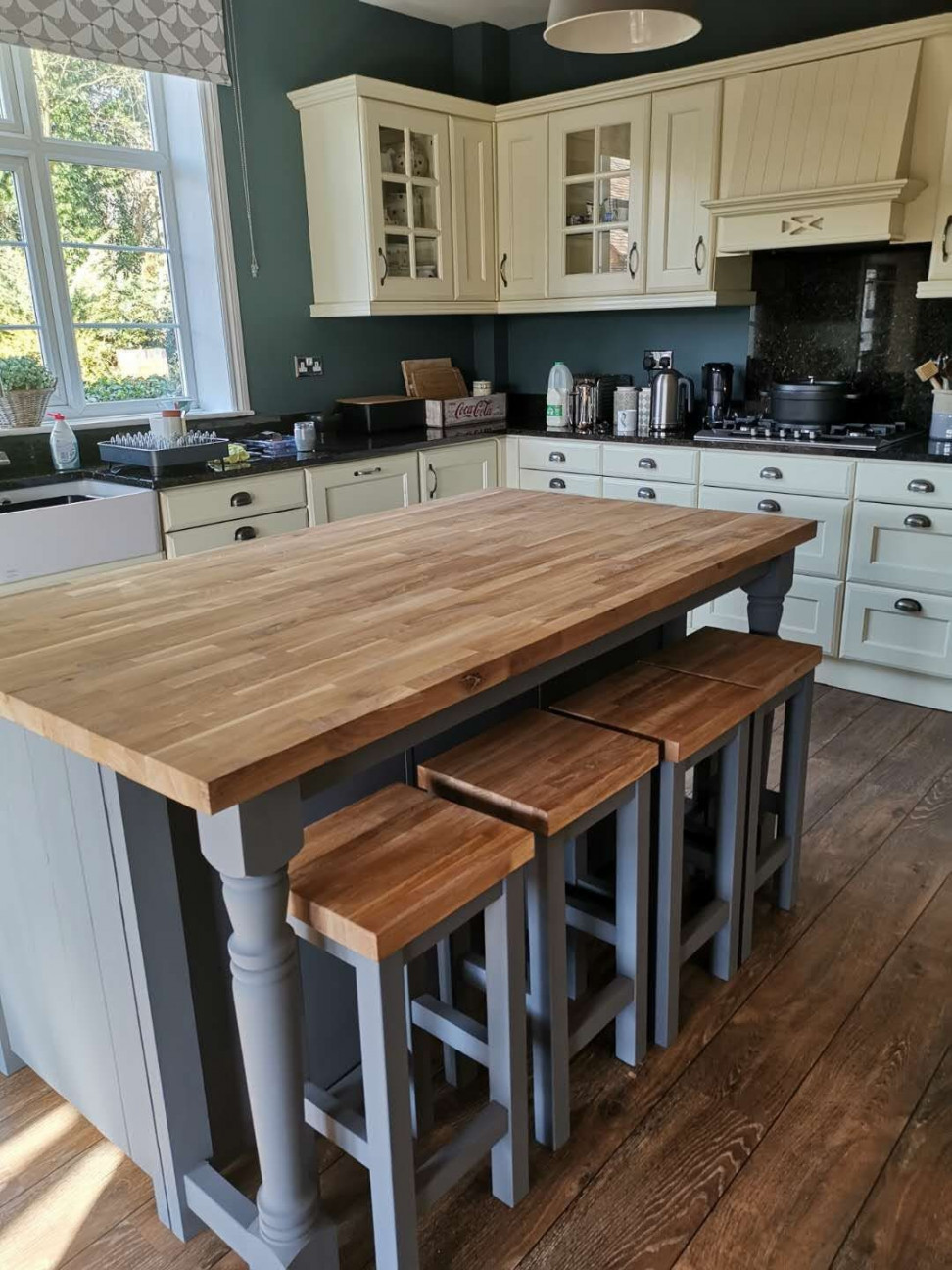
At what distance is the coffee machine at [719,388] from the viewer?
4074 millimetres

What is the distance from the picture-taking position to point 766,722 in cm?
206

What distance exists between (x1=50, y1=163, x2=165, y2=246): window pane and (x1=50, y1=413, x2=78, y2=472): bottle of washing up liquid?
730mm

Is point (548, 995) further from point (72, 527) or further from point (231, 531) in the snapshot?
point (231, 531)

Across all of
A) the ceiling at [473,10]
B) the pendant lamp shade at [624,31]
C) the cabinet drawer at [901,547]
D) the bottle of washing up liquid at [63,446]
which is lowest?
the cabinet drawer at [901,547]

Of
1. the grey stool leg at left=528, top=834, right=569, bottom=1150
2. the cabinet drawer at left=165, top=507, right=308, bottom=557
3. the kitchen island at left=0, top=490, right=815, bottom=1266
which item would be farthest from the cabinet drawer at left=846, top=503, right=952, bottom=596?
the grey stool leg at left=528, top=834, right=569, bottom=1150

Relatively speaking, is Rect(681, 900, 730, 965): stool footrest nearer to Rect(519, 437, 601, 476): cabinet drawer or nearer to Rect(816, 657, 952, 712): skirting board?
Rect(816, 657, 952, 712): skirting board

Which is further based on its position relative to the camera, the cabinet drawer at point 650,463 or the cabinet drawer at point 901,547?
the cabinet drawer at point 650,463

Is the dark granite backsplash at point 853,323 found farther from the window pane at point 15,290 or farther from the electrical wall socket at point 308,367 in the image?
the window pane at point 15,290

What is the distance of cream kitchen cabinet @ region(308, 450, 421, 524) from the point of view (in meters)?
3.67

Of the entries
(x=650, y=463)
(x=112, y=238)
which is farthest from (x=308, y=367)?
(x=650, y=463)

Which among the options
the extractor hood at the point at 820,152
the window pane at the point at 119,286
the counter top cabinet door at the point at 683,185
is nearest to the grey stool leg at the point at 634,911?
the extractor hood at the point at 820,152

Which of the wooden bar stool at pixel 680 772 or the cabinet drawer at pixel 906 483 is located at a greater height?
the cabinet drawer at pixel 906 483

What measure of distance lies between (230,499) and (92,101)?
1.60 m

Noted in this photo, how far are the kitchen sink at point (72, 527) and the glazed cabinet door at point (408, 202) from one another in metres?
1.49
